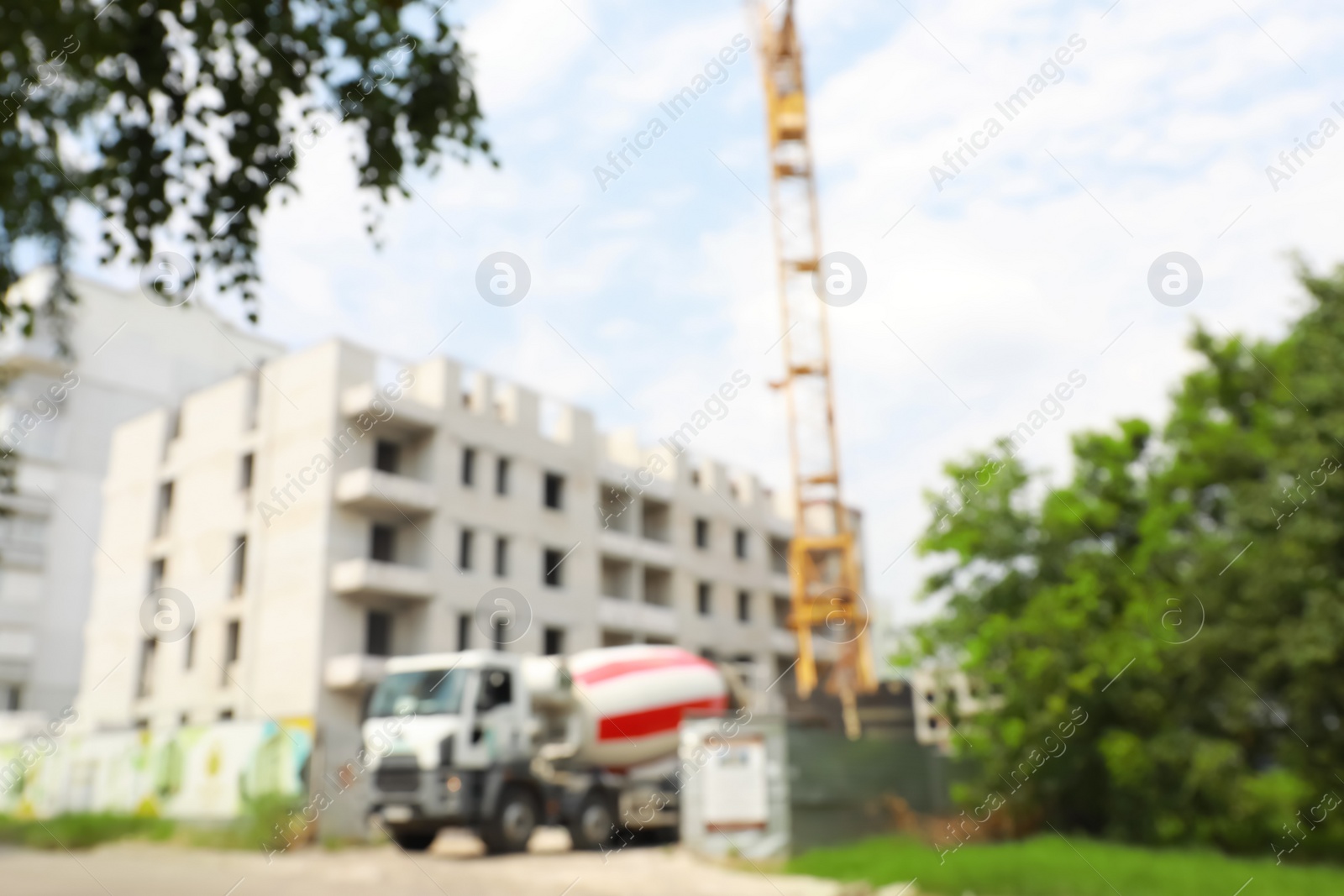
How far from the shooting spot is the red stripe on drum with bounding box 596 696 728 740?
64.1 ft

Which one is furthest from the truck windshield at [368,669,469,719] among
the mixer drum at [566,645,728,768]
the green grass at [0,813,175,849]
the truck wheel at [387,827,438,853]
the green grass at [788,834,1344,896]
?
the green grass at [0,813,175,849]

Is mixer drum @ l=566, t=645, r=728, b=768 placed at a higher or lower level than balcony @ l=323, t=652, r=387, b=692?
lower

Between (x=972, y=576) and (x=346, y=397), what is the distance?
19.6 meters

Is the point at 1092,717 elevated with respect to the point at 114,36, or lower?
lower

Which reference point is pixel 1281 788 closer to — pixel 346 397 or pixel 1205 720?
pixel 1205 720

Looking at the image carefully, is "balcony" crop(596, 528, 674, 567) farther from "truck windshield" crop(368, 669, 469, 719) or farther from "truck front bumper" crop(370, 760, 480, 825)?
"truck front bumper" crop(370, 760, 480, 825)

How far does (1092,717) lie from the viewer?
2175cm

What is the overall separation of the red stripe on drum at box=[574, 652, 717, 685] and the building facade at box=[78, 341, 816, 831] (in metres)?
9.54

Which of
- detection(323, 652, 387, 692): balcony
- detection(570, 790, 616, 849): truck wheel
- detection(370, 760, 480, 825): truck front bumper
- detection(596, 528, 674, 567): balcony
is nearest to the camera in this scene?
detection(370, 760, 480, 825): truck front bumper

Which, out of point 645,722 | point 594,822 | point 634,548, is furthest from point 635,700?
point 634,548

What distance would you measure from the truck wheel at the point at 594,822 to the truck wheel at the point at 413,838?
7.88 feet

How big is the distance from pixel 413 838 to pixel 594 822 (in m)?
3.10

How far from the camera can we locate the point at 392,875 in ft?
47.2

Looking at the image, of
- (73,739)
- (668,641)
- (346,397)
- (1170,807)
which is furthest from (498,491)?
(1170,807)
